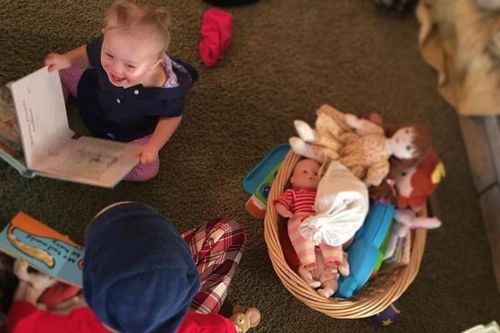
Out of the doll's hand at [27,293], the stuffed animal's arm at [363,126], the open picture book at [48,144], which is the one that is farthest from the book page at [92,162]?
the stuffed animal's arm at [363,126]

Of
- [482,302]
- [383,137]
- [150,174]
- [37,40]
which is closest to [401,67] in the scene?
[383,137]

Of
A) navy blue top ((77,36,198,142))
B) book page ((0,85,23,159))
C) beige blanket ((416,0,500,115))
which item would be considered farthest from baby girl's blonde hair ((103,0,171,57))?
beige blanket ((416,0,500,115))

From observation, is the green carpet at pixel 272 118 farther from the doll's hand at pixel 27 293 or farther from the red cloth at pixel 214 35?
the doll's hand at pixel 27 293

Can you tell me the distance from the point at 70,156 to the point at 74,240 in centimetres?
17

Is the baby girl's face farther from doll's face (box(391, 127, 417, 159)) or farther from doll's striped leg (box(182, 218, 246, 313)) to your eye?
doll's face (box(391, 127, 417, 159))

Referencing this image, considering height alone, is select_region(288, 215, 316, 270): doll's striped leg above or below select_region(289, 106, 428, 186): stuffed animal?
below

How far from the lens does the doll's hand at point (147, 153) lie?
3.32 ft

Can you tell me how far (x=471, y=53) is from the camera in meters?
1.35

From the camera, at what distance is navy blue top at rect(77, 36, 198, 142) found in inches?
39.6

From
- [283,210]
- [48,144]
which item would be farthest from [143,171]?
[283,210]

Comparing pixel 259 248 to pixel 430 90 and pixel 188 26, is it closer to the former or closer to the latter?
Answer: pixel 188 26

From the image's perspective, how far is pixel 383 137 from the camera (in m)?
1.07

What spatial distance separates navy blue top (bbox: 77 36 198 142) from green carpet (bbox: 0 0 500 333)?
0.24ft

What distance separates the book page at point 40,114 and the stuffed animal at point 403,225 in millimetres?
748
